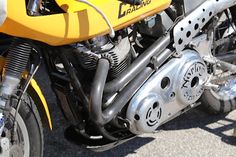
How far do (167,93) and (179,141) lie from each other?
2.19 feet

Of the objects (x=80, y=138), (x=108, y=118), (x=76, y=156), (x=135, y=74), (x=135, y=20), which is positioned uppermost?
(x=135, y=20)

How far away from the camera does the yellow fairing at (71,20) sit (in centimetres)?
219

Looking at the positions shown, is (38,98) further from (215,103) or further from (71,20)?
(215,103)

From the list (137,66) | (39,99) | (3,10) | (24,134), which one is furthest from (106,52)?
(3,10)

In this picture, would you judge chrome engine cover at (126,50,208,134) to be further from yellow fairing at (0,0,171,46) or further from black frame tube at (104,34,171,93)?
yellow fairing at (0,0,171,46)

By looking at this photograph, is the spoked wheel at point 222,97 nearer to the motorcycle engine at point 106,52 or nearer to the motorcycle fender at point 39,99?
the motorcycle engine at point 106,52

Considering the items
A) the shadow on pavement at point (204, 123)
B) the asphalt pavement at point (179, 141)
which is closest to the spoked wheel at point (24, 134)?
the asphalt pavement at point (179, 141)

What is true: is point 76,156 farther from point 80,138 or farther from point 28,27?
point 28,27

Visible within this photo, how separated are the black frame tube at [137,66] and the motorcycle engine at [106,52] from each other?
0.15ft

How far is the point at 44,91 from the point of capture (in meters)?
4.16

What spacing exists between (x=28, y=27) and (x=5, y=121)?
44 cm

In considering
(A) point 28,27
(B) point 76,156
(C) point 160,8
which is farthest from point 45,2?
(B) point 76,156

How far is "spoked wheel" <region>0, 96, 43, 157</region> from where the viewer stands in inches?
92.8

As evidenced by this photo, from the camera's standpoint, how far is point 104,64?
256cm
